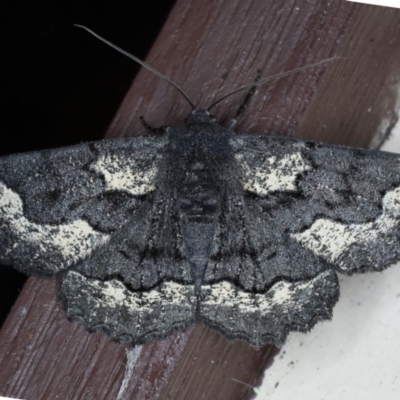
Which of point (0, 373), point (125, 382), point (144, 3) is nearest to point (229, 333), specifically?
point (125, 382)

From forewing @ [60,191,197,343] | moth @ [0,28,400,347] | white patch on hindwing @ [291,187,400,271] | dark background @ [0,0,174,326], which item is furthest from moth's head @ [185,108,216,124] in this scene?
dark background @ [0,0,174,326]

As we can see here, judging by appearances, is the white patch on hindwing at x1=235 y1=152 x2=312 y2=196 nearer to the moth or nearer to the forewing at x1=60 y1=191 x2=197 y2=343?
the moth

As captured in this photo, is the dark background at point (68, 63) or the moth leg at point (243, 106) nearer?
the moth leg at point (243, 106)

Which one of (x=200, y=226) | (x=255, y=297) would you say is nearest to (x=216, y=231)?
(x=200, y=226)

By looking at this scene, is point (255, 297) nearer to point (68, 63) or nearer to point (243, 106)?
point (243, 106)

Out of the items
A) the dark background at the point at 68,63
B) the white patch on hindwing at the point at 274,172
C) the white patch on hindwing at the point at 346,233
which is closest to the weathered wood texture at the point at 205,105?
the white patch on hindwing at the point at 274,172

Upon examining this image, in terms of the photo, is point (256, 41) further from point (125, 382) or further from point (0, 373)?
point (0, 373)

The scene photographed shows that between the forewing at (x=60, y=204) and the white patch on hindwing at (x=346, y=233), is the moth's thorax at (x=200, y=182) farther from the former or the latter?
the white patch on hindwing at (x=346, y=233)
